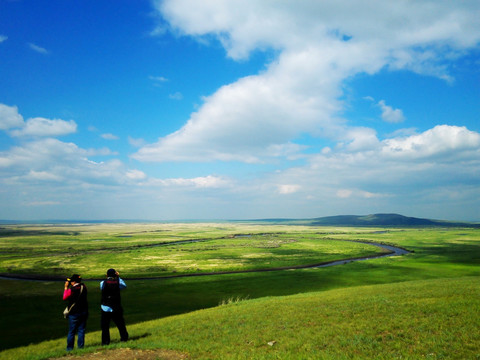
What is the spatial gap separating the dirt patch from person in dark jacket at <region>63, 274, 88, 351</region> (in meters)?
1.55

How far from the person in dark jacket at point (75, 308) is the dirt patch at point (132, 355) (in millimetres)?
1551

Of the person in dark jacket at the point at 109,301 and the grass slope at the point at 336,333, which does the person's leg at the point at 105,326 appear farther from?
the grass slope at the point at 336,333

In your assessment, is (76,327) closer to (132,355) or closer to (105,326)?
(105,326)

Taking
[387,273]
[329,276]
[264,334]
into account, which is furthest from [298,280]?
[264,334]

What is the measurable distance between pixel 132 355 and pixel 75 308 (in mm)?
3995

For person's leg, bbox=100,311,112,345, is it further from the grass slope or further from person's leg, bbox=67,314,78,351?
person's leg, bbox=67,314,78,351

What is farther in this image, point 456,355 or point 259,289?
point 259,289

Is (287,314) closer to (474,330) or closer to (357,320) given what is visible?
(357,320)

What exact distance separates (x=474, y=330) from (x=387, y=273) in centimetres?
5640

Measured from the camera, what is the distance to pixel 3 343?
77.4ft

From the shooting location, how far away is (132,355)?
492 inches

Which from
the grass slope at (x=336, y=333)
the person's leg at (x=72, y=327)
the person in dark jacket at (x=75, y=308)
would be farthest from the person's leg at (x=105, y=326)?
the person's leg at (x=72, y=327)

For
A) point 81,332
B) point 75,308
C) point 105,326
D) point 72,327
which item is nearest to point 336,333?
point 105,326

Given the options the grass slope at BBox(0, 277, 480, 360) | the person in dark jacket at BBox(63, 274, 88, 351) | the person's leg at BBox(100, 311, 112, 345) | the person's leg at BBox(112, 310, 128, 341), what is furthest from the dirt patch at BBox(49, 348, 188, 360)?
the person's leg at BBox(112, 310, 128, 341)
